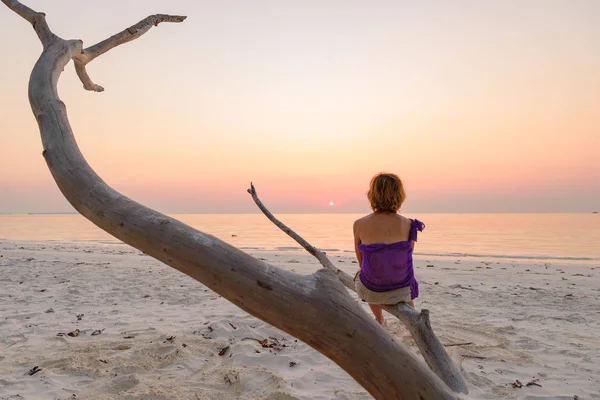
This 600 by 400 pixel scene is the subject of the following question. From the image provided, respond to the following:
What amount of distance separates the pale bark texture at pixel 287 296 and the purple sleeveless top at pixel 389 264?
6.79 feet

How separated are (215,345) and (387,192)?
267cm

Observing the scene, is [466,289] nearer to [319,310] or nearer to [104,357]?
[104,357]

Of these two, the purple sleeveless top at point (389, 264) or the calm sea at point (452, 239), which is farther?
the calm sea at point (452, 239)

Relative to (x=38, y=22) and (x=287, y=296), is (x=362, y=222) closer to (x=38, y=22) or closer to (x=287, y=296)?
(x=287, y=296)

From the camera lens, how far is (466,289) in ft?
30.6

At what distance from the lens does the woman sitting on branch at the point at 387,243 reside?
3.82m

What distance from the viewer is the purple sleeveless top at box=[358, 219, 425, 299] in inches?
152

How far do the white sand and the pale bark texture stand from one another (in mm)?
2122

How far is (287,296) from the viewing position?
1.71m

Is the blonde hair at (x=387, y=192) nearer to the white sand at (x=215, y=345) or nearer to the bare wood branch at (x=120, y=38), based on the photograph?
the white sand at (x=215, y=345)

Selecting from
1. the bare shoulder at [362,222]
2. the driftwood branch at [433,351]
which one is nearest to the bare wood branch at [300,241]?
the driftwood branch at [433,351]

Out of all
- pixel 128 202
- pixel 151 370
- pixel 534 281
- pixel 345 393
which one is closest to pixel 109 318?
pixel 151 370

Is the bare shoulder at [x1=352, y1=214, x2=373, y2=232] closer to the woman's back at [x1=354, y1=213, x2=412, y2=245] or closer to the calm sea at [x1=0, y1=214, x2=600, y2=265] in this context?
the woman's back at [x1=354, y1=213, x2=412, y2=245]

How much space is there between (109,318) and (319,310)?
17.7ft
